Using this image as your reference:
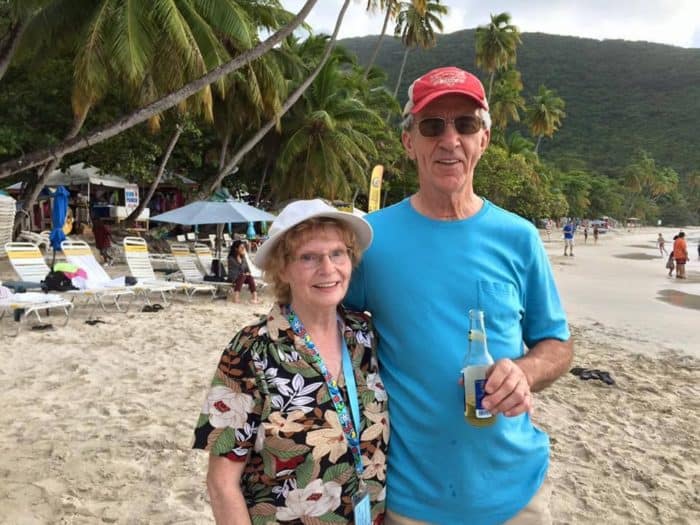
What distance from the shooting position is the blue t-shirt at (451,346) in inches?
60.4

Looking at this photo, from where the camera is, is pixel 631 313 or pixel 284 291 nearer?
pixel 284 291

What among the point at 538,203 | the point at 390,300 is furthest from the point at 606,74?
the point at 390,300

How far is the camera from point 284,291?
1.63 metres

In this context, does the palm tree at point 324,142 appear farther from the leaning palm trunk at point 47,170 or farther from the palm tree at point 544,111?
the palm tree at point 544,111

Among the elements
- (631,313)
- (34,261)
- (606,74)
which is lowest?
(631,313)

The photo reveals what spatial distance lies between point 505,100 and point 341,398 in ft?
182

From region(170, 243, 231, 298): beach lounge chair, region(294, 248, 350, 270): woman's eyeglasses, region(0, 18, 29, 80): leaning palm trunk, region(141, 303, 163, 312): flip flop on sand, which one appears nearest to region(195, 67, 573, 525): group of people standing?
region(294, 248, 350, 270): woman's eyeglasses

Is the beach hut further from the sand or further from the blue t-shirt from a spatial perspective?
the blue t-shirt

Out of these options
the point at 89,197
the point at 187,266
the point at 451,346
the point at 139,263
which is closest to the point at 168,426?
the point at 451,346

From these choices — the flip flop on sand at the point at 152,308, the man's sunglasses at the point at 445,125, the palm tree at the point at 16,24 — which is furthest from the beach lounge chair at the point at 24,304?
the man's sunglasses at the point at 445,125

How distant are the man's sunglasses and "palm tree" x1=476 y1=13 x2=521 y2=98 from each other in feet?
168

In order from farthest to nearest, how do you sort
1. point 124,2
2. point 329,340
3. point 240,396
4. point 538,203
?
point 538,203, point 124,2, point 329,340, point 240,396

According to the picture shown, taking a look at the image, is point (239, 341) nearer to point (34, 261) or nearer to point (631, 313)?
point (34, 261)

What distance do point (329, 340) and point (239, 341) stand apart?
0.27 meters
